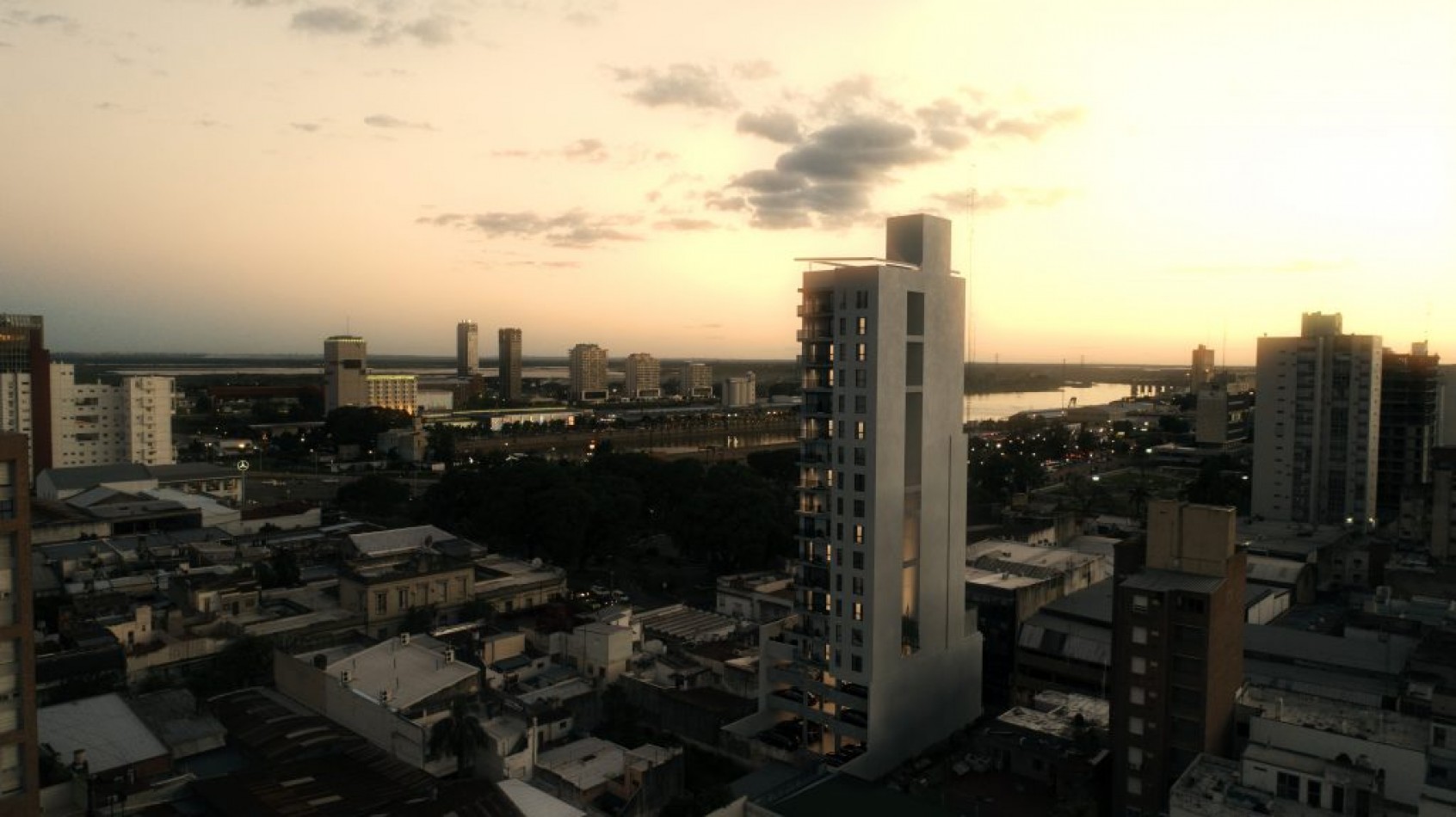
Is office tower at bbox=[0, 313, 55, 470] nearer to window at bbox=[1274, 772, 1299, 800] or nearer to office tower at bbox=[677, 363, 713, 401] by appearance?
window at bbox=[1274, 772, 1299, 800]

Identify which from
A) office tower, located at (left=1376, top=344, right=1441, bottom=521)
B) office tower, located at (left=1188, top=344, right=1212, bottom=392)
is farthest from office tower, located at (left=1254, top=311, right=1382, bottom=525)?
office tower, located at (left=1188, top=344, right=1212, bottom=392)

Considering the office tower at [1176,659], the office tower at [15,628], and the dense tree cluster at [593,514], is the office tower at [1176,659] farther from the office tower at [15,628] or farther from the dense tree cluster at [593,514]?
the dense tree cluster at [593,514]

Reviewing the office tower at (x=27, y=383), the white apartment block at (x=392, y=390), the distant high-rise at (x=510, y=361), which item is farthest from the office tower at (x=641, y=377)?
the office tower at (x=27, y=383)

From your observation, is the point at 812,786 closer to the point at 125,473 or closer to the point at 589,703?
the point at 589,703

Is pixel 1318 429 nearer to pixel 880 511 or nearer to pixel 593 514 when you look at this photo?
pixel 593 514

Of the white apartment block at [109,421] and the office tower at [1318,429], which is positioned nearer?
the office tower at [1318,429]

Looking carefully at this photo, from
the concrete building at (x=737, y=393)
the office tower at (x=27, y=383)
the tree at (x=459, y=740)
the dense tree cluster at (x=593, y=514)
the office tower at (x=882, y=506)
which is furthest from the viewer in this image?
the concrete building at (x=737, y=393)

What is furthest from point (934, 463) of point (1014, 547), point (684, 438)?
point (684, 438)
